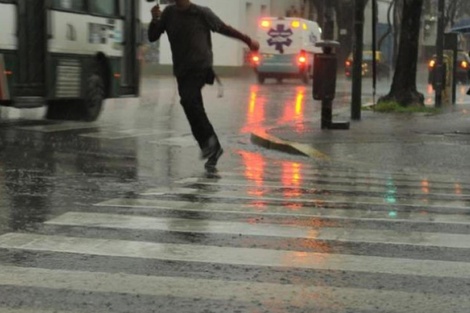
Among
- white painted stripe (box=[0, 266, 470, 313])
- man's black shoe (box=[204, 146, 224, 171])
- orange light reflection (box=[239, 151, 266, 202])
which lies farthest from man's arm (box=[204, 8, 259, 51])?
white painted stripe (box=[0, 266, 470, 313])

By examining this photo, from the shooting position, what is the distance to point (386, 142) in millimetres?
12617

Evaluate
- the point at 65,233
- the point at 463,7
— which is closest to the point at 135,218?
the point at 65,233

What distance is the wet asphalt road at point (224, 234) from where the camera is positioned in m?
4.37

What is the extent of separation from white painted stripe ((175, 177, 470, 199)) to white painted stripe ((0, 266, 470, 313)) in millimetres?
3589

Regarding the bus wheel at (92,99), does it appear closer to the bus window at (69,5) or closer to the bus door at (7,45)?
the bus window at (69,5)

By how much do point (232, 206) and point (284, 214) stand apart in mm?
539

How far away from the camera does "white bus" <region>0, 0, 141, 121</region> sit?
1218 centimetres

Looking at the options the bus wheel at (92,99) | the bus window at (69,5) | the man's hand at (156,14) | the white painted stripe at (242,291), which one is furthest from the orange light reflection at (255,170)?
the bus window at (69,5)

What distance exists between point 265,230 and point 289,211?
34.1 inches

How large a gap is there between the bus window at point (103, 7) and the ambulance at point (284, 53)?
2237cm

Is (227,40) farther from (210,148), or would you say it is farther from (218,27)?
(210,148)

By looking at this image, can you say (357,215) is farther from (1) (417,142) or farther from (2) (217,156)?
(1) (417,142)

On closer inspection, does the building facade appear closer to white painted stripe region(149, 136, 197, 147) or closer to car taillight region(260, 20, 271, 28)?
car taillight region(260, 20, 271, 28)

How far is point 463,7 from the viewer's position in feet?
238
